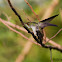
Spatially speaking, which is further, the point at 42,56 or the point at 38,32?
the point at 42,56

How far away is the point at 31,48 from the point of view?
1767 millimetres

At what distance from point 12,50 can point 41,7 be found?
0.73m

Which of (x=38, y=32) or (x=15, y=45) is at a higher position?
(x=38, y=32)

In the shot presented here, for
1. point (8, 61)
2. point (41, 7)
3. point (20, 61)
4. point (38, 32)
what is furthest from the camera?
point (41, 7)

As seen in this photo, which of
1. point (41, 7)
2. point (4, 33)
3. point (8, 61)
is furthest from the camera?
point (41, 7)

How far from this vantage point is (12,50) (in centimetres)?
187

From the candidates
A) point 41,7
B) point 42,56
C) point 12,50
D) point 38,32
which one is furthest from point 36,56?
point 38,32

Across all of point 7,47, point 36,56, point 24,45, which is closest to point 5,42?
point 7,47

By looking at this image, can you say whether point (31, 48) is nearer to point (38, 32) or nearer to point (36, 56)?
point (36, 56)

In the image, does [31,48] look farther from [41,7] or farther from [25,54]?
[41,7]

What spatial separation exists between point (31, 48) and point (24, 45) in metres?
0.13

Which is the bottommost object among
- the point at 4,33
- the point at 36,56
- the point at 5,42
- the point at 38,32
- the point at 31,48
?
the point at 36,56

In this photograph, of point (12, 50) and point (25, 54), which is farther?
point (12, 50)

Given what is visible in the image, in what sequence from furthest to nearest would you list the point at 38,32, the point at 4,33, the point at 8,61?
1. the point at 8,61
2. the point at 4,33
3. the point at 38,32
